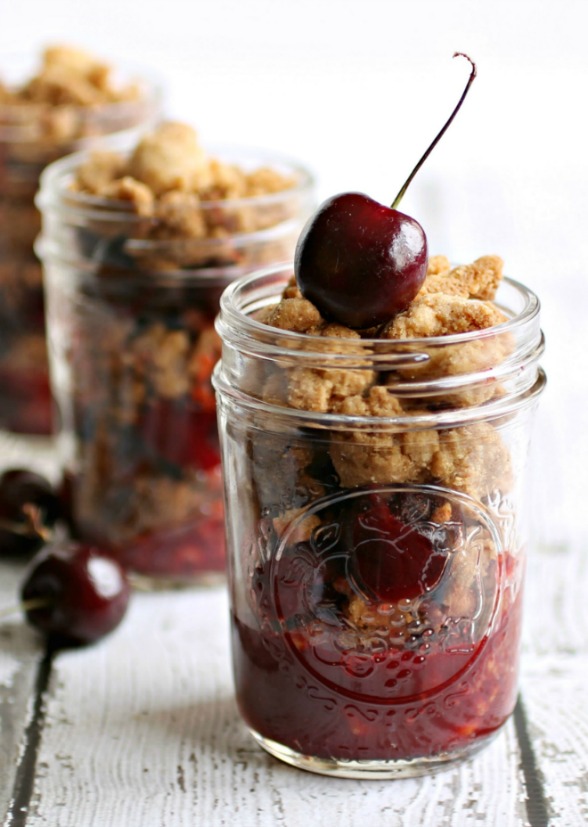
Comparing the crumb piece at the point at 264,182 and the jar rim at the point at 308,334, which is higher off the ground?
the jar rim at the point at 308,334

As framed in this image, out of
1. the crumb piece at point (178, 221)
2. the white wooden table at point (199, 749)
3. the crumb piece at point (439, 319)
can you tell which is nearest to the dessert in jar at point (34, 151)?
the crumb piece at point (178, 221)

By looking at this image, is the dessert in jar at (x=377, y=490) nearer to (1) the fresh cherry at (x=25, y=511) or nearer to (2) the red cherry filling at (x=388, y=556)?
(2) the red cherry filling at (x=388, y=556)

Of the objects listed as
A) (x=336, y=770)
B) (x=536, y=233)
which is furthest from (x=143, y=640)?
(x=536, y=233)

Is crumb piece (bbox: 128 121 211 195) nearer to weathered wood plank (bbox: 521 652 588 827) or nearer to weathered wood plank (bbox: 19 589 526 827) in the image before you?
weathered wood plank (bbox: 19 589 526 827)

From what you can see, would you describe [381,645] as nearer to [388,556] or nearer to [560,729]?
[388,556]

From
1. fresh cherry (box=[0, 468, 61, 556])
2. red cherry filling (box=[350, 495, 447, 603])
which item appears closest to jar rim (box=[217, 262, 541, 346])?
red cherry filling (box=[350, 495, 447, 603])

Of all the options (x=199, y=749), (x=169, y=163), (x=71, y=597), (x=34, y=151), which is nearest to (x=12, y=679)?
(x=71, y=597)

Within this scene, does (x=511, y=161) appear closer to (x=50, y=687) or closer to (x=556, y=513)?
(x=556, y=513)
